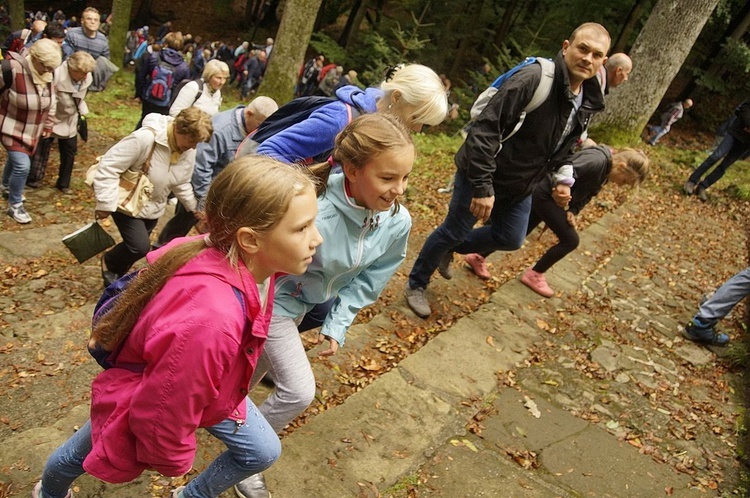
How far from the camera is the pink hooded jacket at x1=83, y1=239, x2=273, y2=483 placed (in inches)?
68.1

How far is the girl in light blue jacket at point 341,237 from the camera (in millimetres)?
2578

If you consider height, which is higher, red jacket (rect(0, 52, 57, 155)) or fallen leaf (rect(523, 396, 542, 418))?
fallen leaf (rect(523, 396, 542, 418))

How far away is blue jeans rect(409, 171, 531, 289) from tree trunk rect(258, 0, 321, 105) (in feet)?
25.7

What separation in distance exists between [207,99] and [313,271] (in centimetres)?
546

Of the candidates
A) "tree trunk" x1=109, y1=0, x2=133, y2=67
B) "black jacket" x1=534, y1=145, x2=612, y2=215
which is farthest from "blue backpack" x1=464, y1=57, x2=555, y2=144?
"tree trunk" x1=109, y1=0, x2=133, y2=67

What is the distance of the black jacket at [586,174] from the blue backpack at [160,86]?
7.04 metres

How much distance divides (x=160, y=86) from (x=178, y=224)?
17.1 feet

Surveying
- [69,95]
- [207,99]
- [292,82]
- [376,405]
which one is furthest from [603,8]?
[376,405]

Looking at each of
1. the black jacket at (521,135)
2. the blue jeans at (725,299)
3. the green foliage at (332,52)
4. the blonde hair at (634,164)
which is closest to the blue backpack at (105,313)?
the black jacket at (521,135)

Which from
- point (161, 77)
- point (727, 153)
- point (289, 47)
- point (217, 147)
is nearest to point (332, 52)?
point (289, 47)

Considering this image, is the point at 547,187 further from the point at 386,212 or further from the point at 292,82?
the point at 292,82

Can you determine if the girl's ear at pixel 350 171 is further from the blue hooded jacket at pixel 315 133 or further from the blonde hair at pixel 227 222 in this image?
the blonde hair at pixel 227 222

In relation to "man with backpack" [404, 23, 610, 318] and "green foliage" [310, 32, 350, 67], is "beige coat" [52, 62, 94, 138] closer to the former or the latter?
"man with backpack" [404, 23, 610, 318]

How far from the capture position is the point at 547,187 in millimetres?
5184
